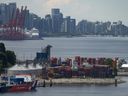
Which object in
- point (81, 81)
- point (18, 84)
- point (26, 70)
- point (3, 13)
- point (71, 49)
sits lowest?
point (71, 49)

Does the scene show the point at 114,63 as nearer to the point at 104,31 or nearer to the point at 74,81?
the point at 74,81

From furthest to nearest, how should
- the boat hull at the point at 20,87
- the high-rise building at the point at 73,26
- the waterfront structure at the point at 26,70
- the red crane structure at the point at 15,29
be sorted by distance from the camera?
the high-rise building at the point at 73,26 < the red crane structure at the point at 15,29 < the waterfront structure at the point at 26,70 < the boat hull at the point at 20,87

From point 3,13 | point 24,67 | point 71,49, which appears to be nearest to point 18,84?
point 24,67

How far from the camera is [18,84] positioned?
27078 millimetres

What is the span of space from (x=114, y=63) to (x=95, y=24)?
103m

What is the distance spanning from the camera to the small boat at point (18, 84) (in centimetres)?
2653

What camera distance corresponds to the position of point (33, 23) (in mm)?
121375

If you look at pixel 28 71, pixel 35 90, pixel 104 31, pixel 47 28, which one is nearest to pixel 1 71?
pixel 28 71

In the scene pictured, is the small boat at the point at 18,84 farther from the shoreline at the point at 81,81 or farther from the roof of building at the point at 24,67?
the roof of building at the point at 24,67

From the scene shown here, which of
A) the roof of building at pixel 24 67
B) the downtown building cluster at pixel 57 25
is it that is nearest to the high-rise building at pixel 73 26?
the downtown building cluster at pixel 57 25

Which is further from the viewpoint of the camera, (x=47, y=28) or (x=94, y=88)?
(x=47, y=28)

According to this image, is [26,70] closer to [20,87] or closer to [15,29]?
[20,87]

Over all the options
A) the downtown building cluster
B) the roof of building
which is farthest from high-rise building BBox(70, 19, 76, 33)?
the roof of building

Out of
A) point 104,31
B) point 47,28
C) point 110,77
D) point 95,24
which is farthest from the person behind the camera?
point 95,24
